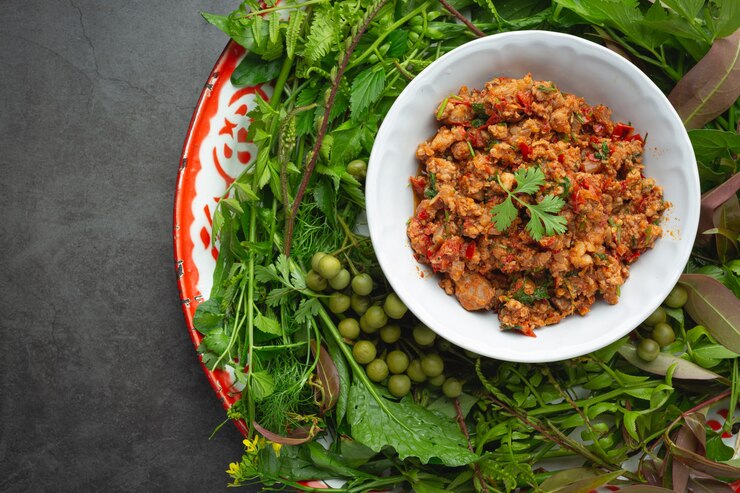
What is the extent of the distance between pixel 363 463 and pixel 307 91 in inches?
67.5

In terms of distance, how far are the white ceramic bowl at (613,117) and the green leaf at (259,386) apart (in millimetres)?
715

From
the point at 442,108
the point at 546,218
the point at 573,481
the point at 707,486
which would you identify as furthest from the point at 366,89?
the point at 707,486

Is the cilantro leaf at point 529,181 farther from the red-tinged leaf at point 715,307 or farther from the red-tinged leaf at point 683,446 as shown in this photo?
the red-tinged leaf at point 683,446

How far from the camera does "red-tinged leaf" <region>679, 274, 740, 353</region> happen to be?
104 inches

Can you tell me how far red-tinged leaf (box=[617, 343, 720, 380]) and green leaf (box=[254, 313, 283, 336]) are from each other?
1.56 m

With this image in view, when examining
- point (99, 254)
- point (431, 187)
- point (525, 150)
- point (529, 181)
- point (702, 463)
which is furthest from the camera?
point (99, 254)

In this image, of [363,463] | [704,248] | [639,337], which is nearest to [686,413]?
[639,337]

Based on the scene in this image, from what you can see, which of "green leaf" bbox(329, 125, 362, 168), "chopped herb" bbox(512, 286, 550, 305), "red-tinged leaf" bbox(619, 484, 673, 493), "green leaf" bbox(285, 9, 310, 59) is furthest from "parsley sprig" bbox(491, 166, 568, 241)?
"red-tinged leaf" bbox(619, 484, 673, 493)

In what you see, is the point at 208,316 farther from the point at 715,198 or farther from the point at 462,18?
the point at 715,198

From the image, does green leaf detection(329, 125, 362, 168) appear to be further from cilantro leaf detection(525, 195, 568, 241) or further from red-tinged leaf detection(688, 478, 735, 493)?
red-tinged leaf detection(688, 478, 735, 493)

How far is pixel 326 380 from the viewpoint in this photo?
8.91ft

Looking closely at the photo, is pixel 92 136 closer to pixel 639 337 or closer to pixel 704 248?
pixel 639 337

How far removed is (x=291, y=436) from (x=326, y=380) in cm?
30

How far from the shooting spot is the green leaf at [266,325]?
2.63m
